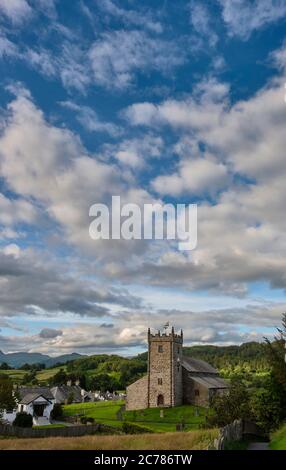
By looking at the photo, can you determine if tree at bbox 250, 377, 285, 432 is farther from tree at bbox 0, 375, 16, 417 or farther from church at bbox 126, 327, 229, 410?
church at bbox 126, 327, 229, 410

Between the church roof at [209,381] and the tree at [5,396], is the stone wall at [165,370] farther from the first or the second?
the tree at [5,396]

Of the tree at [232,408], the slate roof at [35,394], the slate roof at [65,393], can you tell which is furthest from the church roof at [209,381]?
the slate roof at [65,393]

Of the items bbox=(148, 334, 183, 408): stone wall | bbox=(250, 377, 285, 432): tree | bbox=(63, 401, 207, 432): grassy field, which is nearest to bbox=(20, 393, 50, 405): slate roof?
bbox=(63, 401, 207, 432): grassy field

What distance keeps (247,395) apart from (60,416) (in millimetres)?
44568

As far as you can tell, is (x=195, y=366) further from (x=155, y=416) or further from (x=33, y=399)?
(x=33, y=399)

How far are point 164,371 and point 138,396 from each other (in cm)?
628

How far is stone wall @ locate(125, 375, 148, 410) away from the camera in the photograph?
8388 cm

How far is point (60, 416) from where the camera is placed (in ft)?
272

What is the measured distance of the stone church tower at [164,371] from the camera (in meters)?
82.8

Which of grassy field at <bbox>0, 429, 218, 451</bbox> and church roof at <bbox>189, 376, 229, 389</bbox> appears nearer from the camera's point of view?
grassy field at <bbox>0, 429, 218, 451</bbox>

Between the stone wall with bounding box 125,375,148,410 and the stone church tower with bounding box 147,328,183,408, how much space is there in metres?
0.64

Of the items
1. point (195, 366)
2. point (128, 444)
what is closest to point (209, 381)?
point (195, 366)

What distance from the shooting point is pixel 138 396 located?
84.8 metres
